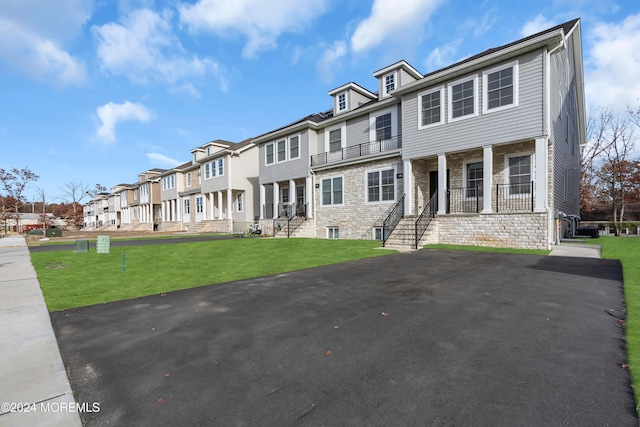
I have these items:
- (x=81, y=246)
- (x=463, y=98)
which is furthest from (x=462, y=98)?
(x=81, y=246)

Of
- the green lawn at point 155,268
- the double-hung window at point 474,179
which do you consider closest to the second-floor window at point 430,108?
the double-hung window at point 474,179

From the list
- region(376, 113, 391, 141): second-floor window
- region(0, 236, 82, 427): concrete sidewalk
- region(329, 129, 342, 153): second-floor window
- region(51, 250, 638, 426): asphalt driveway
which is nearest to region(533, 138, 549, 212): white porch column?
region(51, 250, 638, 426): asphalt driveway

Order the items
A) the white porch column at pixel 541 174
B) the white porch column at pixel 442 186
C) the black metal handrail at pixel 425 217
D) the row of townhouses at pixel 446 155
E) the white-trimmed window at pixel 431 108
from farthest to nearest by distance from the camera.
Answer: the white-trimmed window at pixel 431 108 < the white porch column at pixel 442 186 < the black metal handrail at pixel 425 217 < the row of townhouses at pixel 446 155 < the white porch column at pixel 541 174

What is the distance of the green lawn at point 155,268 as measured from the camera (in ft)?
20.5

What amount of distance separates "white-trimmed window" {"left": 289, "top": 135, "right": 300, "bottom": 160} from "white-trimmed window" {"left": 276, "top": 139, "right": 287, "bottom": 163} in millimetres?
595

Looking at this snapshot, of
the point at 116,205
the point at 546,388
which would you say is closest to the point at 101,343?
the point at 546,388

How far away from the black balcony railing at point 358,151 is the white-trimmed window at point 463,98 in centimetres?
352

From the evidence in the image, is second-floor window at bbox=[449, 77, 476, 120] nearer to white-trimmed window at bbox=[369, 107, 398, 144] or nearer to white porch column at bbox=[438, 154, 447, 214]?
white porch column at bbox=[438, 154, 447, 214]

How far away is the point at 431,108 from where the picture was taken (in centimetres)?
1475

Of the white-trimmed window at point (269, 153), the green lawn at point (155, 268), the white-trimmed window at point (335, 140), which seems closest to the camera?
the green lawn at point (155, 268)

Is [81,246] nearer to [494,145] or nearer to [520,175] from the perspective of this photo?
[494,145]

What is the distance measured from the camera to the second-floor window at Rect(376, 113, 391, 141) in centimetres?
1764

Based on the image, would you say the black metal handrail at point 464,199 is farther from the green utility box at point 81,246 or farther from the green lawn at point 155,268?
the green utility box at point 81,246

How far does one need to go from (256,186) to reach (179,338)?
2692 cm
